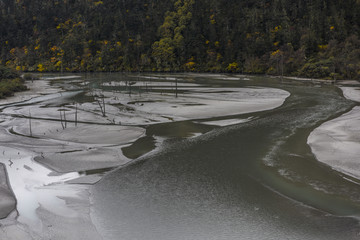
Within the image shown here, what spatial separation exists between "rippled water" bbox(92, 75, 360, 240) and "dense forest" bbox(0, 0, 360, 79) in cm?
5544

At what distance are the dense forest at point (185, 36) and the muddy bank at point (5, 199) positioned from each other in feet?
214

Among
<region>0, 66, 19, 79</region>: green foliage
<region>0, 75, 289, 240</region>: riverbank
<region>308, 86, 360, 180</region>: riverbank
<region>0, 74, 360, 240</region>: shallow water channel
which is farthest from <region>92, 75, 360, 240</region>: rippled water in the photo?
<region>0, 66, 19, 79</region>: green foliage

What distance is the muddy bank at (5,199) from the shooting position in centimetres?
1250

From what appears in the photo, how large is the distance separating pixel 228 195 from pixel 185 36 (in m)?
113

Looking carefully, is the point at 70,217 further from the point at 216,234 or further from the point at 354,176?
the point at 354,176

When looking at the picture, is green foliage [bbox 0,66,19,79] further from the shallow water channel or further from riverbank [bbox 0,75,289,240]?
the shallow water channel

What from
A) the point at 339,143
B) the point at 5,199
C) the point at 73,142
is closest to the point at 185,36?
the point at 73,142

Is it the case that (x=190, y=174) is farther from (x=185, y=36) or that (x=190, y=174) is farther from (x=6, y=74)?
(x=185, y=36)

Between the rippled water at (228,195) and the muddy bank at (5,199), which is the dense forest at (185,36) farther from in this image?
the muddy bank at (5,199)

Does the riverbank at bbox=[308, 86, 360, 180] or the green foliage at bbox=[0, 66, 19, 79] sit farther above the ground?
the green foliage at bbox=[0, 66, 19, 79]

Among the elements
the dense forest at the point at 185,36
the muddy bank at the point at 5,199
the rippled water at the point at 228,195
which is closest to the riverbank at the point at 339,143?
the rippled water at the point at 228,195

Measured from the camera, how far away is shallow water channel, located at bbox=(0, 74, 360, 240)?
463 inches

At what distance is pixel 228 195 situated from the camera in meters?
14.2

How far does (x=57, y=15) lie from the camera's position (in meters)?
169
